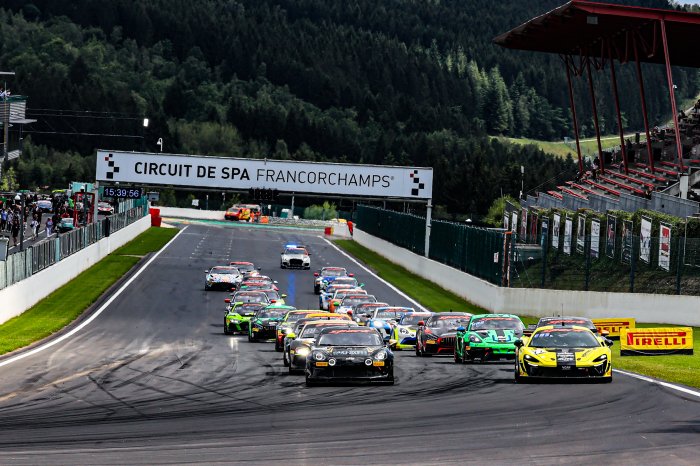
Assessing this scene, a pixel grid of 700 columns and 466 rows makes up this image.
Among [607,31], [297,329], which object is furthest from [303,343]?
[607,31]

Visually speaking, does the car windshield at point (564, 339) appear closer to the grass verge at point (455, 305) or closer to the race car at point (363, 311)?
the grass verge at point (455, 305)

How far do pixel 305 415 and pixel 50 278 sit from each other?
38.6 m

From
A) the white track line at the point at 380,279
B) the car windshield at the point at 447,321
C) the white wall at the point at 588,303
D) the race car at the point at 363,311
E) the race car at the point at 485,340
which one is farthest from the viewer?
the white track line at the point at 380,279

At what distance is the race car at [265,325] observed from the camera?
1609 inches

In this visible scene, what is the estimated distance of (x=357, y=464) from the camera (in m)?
Answer: 14.9

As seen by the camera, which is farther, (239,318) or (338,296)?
(338,296)

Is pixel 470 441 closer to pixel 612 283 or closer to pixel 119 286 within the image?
pixel 612 283

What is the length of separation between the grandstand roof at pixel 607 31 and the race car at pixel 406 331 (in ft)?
114

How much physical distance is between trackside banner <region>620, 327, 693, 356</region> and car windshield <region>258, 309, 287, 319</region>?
1129cm

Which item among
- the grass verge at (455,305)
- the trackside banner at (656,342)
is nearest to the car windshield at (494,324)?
the grass verge at (455,305)

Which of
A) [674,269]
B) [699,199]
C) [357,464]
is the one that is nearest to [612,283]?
[674,269]

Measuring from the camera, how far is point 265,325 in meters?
41.0

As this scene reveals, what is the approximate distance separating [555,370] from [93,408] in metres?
9.15

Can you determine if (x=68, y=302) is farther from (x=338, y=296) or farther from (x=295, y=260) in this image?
(x=295, y=260)
